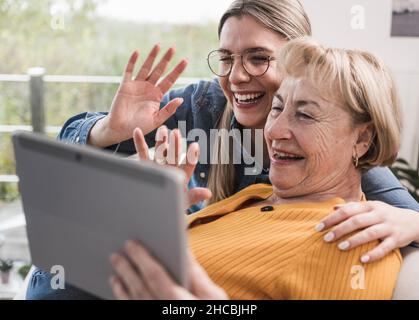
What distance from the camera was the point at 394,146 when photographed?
130 centimetres

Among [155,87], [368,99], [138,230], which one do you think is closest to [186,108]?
[155,87]

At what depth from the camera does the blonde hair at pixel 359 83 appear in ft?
4.06

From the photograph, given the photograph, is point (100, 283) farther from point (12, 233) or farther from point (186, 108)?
point (12, 233)

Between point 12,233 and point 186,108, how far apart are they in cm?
203

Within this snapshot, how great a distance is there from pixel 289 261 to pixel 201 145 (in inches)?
30.2

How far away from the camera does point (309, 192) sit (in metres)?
1.35

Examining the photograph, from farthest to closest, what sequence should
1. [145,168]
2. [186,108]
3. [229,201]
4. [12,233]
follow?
[12,233] < [186,108] < [229,201] < [145,168]

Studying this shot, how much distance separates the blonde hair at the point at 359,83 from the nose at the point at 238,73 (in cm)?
29

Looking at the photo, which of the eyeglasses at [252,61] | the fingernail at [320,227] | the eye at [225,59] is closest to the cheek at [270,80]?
the eyeglasses at [252,61]

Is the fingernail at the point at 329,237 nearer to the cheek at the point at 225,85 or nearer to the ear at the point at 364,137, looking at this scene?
the ear at the point at 364,137

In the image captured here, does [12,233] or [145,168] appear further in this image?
[12,233]

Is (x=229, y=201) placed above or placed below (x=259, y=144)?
below
